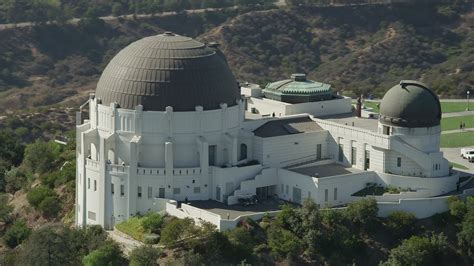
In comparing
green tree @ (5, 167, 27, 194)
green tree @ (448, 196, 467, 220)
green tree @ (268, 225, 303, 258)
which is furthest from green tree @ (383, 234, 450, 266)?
green tree @ (5, 167, 27, 194)

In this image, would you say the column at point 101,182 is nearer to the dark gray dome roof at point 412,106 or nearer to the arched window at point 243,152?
the arched window at point 243,152

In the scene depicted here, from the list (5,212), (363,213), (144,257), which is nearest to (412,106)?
(363,213)

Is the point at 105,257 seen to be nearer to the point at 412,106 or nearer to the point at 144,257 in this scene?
the point at 144,257

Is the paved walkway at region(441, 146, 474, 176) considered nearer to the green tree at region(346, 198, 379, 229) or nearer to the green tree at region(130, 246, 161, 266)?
the green tree at region(346, 198, 379, 229)

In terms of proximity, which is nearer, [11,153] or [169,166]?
[169,166]

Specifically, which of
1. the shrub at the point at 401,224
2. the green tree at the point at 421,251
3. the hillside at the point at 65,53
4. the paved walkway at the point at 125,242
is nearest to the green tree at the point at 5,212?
the paved walkway at the point at 125,242

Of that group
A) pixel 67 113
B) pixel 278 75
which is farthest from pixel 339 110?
pixel 278 75
